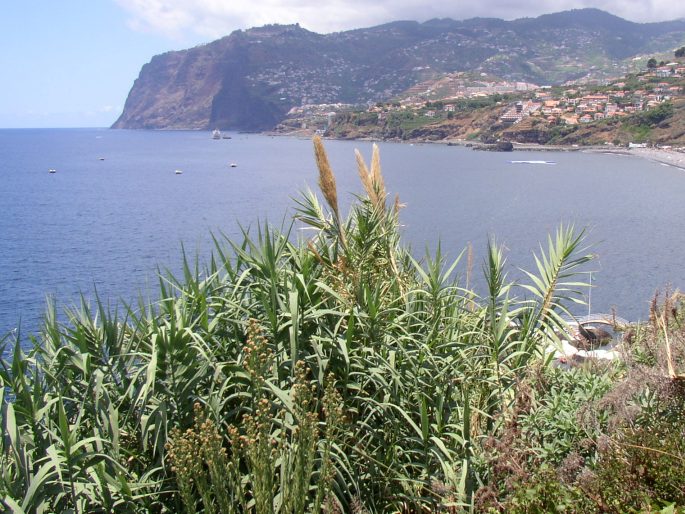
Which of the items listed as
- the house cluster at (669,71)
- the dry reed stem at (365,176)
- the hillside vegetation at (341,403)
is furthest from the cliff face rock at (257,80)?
the hillside vegetation at (341,403)

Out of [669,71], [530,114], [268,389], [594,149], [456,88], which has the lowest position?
[594,149]

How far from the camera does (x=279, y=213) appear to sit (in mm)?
33844

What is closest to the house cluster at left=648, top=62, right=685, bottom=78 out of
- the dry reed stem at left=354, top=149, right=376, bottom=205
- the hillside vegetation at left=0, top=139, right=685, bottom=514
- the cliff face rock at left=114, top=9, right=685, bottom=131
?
the cliff face rock at left=114, top=9, right=685, bottom=131

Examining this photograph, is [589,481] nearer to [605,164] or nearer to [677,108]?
[605,164]

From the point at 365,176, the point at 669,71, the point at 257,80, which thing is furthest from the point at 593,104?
the point at 257,80

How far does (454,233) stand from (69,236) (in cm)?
1630

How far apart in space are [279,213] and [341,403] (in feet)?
104

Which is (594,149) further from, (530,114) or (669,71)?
(669,71)

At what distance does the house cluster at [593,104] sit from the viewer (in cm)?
8644

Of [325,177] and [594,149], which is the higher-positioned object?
[325,177]

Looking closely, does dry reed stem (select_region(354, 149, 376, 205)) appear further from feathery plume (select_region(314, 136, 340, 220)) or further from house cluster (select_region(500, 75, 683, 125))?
house cluster (select_region(500, 75, 683, 125))

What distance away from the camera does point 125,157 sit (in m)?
83.2

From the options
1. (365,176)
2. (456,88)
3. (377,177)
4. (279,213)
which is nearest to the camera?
(365,176)

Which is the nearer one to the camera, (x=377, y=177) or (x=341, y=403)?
(x=341, y=403)
